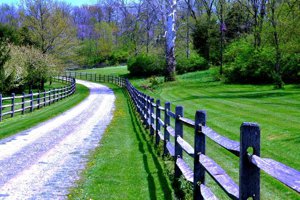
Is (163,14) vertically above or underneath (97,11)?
underneath

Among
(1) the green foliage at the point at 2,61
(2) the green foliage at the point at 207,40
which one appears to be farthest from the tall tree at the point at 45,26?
(1) the green foliage at the point at 2,61

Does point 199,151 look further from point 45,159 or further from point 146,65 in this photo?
point 146,65

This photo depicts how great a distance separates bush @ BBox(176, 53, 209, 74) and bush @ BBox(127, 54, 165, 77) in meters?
2.54

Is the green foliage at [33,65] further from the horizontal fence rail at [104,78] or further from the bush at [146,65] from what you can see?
the bush at [146,65]

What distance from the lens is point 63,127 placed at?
16.7 m

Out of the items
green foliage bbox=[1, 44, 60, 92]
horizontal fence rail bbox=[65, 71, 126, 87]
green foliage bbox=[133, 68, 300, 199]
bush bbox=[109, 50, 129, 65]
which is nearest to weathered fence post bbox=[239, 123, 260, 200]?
green foliage bbox=[133, 68, 300, 199]

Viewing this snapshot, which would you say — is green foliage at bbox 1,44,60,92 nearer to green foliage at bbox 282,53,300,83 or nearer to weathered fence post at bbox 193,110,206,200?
green foliage at bbox 282,53,300,83

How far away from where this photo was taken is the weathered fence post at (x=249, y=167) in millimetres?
3418

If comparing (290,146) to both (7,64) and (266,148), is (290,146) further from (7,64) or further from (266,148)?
(7,64)

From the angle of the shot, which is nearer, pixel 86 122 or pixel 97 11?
pixel 86 122

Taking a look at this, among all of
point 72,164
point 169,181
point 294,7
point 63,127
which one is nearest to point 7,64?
point 63,127

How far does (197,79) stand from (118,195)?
4165 centimetres

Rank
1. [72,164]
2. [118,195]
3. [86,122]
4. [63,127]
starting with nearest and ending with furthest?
[118,195]
[72,164]
[63,127]
[86,122]

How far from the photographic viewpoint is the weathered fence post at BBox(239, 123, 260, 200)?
3.42 meters
